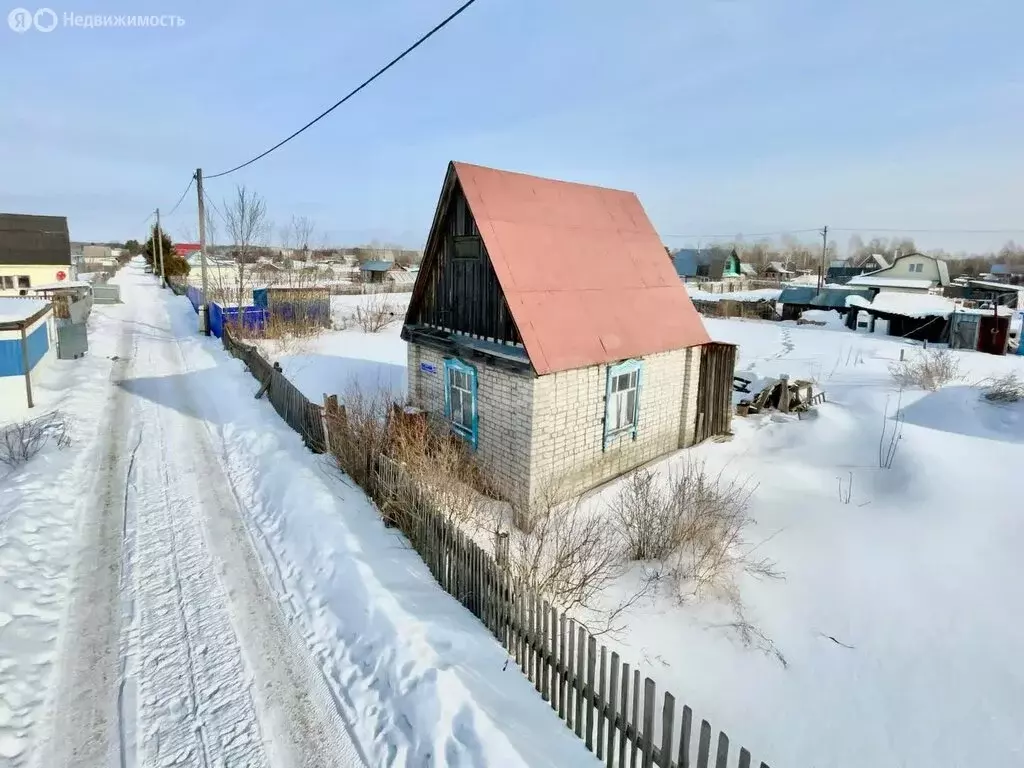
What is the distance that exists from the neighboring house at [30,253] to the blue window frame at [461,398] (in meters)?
44.8

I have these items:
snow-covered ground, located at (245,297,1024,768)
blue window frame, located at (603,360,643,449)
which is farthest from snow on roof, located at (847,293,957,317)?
blue window frame, located at (603,360,643,449)

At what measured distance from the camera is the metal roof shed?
49.1 ft

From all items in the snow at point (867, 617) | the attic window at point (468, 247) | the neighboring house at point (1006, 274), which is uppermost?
the neighboring house at point (1006, 274)

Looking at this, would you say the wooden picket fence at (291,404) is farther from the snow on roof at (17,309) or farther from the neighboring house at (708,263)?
the neighboring house at (708,263)

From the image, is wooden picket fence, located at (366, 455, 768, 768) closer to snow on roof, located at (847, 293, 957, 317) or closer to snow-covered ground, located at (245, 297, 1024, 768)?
snow-covered ground, located at (245, 297, 1024, 768)

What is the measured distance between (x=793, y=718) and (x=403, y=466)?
18.7 ft

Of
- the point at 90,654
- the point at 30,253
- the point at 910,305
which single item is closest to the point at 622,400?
the point at 90,654

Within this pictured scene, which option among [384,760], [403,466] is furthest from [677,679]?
[403,466]

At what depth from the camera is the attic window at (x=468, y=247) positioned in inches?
407

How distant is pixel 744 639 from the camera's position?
7480 mm

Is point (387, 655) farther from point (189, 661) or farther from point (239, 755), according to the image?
point (189, 661)

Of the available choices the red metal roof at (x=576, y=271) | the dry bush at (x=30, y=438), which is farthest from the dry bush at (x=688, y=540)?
the dry bush at (x=30, y=438)

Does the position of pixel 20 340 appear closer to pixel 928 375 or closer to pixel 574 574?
pixel 574 574

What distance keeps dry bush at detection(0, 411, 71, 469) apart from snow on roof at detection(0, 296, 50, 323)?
4.66m
